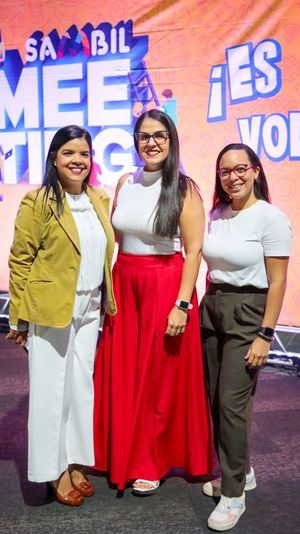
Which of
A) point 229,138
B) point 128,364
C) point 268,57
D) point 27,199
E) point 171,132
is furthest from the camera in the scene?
point 229,138

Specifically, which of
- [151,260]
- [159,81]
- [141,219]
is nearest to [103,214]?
[141,219]

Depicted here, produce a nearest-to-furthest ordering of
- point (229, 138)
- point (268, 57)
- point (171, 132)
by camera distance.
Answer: point (171, 132)
point (268, 57)
point (229, 138)

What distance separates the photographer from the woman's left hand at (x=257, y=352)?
78.6 inches

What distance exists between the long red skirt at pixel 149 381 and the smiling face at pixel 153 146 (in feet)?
1.24

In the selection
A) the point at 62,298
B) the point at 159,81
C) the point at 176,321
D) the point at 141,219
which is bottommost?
the point at 176,321

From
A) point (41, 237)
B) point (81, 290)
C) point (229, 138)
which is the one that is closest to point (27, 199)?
point (41, 237)

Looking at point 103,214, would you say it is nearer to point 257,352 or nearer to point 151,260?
point 151,260

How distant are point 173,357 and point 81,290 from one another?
1.60 feet

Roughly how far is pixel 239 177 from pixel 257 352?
610 mm

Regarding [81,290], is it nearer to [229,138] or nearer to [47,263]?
[47,263]

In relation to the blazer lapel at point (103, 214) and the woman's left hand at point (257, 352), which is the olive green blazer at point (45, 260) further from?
the woman's left hand at point (257, 352)

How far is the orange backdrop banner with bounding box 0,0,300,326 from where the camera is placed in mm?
3678

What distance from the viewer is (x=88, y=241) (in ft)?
6.88

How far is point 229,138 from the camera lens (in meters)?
3.88
